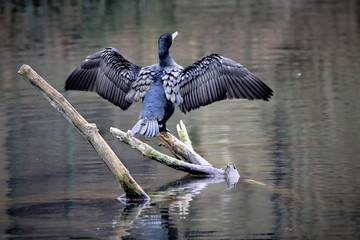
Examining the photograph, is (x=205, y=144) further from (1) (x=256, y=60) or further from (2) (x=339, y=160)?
(1) (x=256, y=60)

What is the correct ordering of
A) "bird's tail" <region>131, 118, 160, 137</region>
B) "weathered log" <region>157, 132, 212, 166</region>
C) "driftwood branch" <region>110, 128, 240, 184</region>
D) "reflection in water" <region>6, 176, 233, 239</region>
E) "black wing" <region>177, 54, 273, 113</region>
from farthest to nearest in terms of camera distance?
"weathered log" <region>157, 132, 212, 166</region>, "black wing" <region>177, 54, 273, 113</region>, "driftwood branch" <region>110, 128, 240, 184</region>, "bird's tail" <region>131, 118, 160, 137</region>, "reflection in water" <region>6, 176, 233, 239</region>

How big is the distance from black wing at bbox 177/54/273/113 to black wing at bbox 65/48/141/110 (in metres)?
0.67

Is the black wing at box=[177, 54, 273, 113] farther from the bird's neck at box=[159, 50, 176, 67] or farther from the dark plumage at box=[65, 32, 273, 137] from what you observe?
the bird's neck at box=[159, 50, 176, 67]

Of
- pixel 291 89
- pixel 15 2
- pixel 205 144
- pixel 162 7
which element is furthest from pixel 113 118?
pixel 15 2

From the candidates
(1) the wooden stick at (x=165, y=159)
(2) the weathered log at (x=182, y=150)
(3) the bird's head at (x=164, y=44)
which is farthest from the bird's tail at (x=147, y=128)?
(3) the bird's head at (x=164, y=44)

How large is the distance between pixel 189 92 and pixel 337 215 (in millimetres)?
2427

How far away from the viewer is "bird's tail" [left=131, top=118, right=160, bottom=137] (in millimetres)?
9539

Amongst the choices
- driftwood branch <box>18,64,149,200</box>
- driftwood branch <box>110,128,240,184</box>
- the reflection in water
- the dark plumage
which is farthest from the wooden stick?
driftwood branch <box>18,64,149,200</box>

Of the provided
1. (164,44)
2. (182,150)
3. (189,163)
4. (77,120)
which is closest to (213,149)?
(182,150)

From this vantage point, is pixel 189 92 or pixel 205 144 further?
pixel 205 144

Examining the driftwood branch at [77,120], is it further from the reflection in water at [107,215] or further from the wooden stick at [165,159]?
the wooden stick at [165,159]

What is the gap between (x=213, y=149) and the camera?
11984 mm

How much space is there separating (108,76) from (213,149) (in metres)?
2.12

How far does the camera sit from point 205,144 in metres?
12.4
